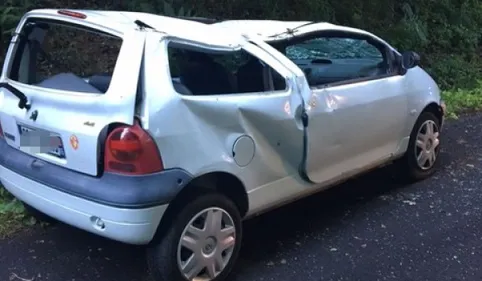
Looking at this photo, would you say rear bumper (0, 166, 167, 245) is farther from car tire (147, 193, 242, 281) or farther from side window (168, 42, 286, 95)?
side window (168, 42, 286, 95)

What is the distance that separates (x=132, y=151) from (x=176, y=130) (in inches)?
11.1

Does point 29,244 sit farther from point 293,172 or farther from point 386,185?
point 386,185

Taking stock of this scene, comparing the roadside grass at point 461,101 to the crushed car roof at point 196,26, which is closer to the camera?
the crushed car roof at point 196,26

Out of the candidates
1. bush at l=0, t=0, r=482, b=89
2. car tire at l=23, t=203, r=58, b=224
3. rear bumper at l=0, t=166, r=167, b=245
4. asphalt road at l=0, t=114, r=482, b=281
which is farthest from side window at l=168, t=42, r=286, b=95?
bush at l=0, t=0, r=482, b=89

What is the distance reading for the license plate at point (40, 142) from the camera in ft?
13.5

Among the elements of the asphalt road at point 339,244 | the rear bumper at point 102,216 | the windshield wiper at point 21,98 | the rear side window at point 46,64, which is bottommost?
the asphalt road at point 339,244

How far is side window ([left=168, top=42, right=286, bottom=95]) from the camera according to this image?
4.39 metres

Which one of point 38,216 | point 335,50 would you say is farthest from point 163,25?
Answer: point 335,50

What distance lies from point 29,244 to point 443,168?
3.78 metres

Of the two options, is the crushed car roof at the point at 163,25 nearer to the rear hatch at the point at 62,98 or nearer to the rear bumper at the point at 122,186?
the rear hatch at the point at 62,98

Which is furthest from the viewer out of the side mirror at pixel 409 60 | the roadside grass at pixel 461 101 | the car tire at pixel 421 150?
the roadside grass at pixel 461 101

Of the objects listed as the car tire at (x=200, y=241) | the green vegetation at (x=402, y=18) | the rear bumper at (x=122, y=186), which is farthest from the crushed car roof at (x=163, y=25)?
the green vegetation at (x=402, y=18)

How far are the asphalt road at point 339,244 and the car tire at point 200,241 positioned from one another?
0.78 ft

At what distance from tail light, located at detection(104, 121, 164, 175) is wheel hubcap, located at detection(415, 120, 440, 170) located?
2.98 m
